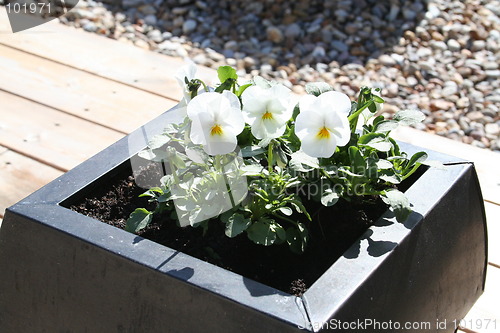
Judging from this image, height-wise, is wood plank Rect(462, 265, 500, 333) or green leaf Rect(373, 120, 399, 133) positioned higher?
green leaf Rect(373, 120, 399, 133)

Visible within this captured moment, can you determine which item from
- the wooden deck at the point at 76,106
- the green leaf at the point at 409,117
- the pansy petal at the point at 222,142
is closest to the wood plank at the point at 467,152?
the wooden deck at the point at 76,106

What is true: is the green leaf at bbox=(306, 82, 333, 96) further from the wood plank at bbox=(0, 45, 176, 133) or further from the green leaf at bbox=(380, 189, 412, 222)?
the wood plank at bbox=(0, 45, 176, 133)

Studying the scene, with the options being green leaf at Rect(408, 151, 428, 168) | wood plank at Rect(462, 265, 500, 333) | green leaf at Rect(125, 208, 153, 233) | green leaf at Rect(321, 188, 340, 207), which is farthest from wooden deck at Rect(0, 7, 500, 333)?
green leaf at Rect(125, 208, 153, 233)

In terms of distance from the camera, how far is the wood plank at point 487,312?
1.67 metres

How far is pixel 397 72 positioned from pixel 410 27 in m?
0.33

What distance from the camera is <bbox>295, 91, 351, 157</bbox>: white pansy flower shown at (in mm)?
1168

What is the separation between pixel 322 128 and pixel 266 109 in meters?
0.10

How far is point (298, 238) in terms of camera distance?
1.26m

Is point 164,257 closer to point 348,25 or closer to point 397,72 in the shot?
point 397,72

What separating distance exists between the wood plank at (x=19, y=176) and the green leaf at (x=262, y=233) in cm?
98

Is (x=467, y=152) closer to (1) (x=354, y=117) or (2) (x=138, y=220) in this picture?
(1) (x=354, y=117)

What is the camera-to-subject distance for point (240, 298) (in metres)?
1.09

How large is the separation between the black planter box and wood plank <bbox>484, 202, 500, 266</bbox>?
1.36 feet

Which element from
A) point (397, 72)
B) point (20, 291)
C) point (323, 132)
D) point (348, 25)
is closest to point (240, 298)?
point (323, 132)
